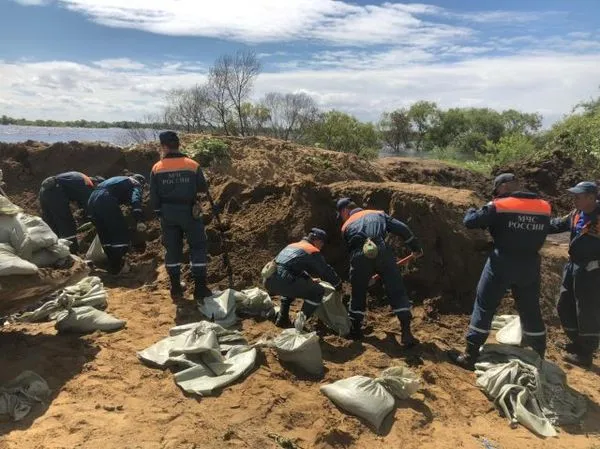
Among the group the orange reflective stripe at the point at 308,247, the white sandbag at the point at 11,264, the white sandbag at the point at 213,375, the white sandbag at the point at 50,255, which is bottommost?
the white sandbag at the point at 213,375

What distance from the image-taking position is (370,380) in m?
3.99

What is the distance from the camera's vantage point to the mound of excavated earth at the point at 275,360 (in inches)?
134

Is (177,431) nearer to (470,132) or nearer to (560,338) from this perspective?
(560,338)

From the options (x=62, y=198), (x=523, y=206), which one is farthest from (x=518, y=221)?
(x=62, y=198)

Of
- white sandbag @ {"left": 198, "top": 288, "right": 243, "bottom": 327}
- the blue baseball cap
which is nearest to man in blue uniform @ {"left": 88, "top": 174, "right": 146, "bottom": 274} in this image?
white sandbag @ {"left": 198, "top": 288, "right": 243, "bottom": 327}

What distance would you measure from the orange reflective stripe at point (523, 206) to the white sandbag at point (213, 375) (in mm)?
2614

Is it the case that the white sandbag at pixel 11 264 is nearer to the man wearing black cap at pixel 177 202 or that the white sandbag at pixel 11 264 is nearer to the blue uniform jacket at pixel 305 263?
the man wearing black cap at pixel 177 202

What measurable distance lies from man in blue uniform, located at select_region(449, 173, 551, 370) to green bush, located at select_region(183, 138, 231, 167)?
21.5 ft

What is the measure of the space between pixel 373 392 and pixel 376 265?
1.45m

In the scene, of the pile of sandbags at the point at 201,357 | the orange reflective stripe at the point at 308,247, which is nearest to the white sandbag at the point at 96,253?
the pile of sandbags at the point at 201,357

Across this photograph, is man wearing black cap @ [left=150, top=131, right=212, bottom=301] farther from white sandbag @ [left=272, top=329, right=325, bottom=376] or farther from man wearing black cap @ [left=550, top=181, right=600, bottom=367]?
man wearing black cap @ [left=550, top=181, right=600, bottom=367]

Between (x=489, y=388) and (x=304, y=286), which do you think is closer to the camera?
(x=489, y=388)

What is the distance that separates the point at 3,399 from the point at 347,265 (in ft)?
13.5

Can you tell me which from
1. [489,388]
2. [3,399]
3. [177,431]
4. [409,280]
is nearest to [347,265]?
[409,280]
